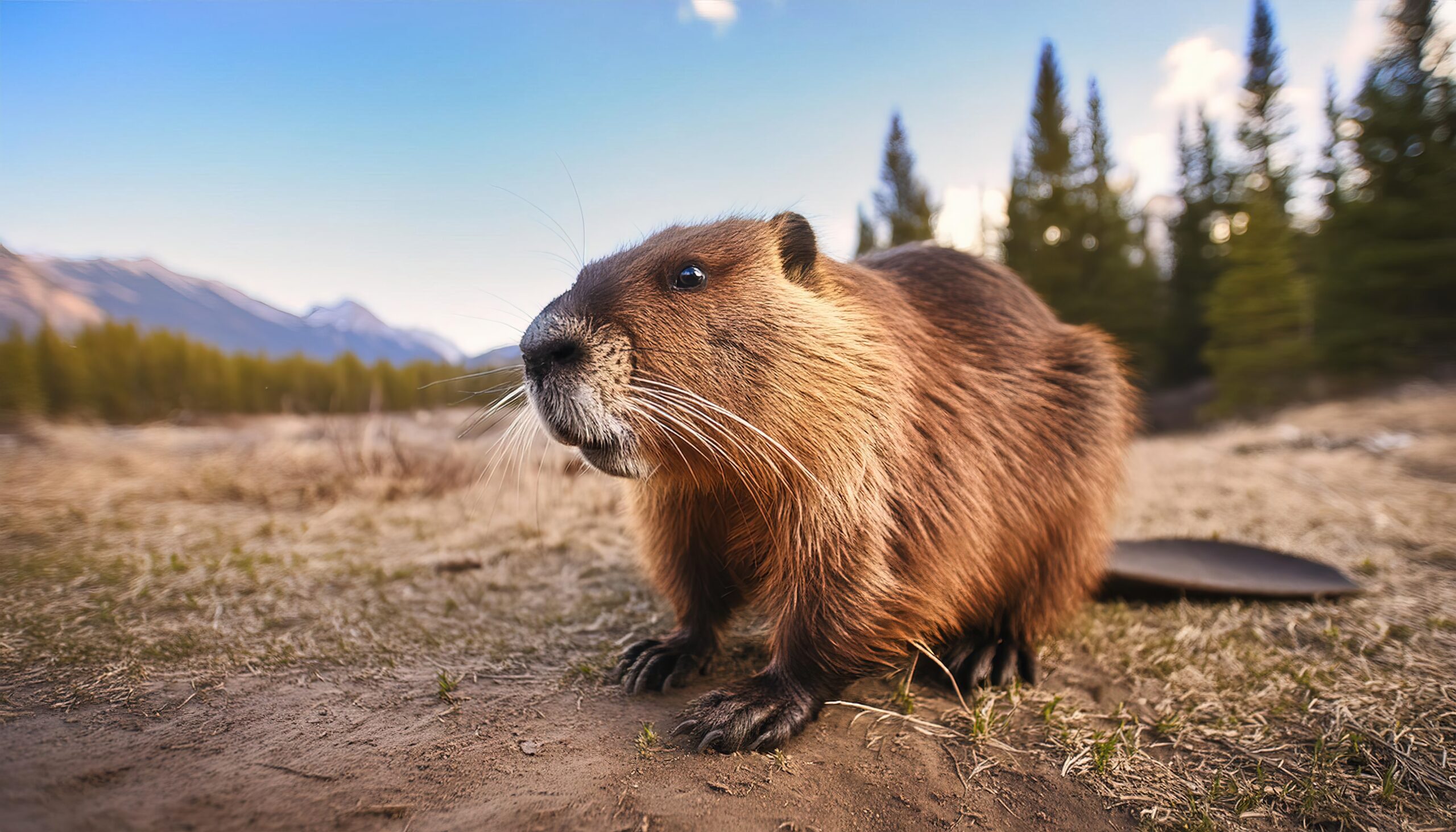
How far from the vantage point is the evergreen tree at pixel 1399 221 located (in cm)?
1678

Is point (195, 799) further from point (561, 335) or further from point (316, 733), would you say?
point (561, 335)

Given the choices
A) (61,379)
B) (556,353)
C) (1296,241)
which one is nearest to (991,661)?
(556,353)

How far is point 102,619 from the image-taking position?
190 centimetres

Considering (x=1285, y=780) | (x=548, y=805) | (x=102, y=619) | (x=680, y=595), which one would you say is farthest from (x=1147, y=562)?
(x=102, y=619)

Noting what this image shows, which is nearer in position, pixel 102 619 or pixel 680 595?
pixel 102 619

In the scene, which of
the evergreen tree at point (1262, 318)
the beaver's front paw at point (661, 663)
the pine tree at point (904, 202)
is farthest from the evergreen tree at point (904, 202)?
the beaver's front paw at point (661, 663)

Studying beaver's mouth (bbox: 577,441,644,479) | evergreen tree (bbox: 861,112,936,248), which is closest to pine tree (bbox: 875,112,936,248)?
evergreen tree (bbox: 861,112,936,248)

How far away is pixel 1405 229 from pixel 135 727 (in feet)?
85.4

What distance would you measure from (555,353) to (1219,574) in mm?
2850

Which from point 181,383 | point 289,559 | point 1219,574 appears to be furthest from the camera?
point 181,383

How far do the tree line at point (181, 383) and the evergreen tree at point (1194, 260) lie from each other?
27854mm

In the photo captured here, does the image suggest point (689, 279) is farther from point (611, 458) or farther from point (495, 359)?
point (495, 359)

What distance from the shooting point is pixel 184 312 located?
2256mm

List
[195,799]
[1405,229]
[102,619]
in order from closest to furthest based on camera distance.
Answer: [195,799], [102,619], [1405,229]
